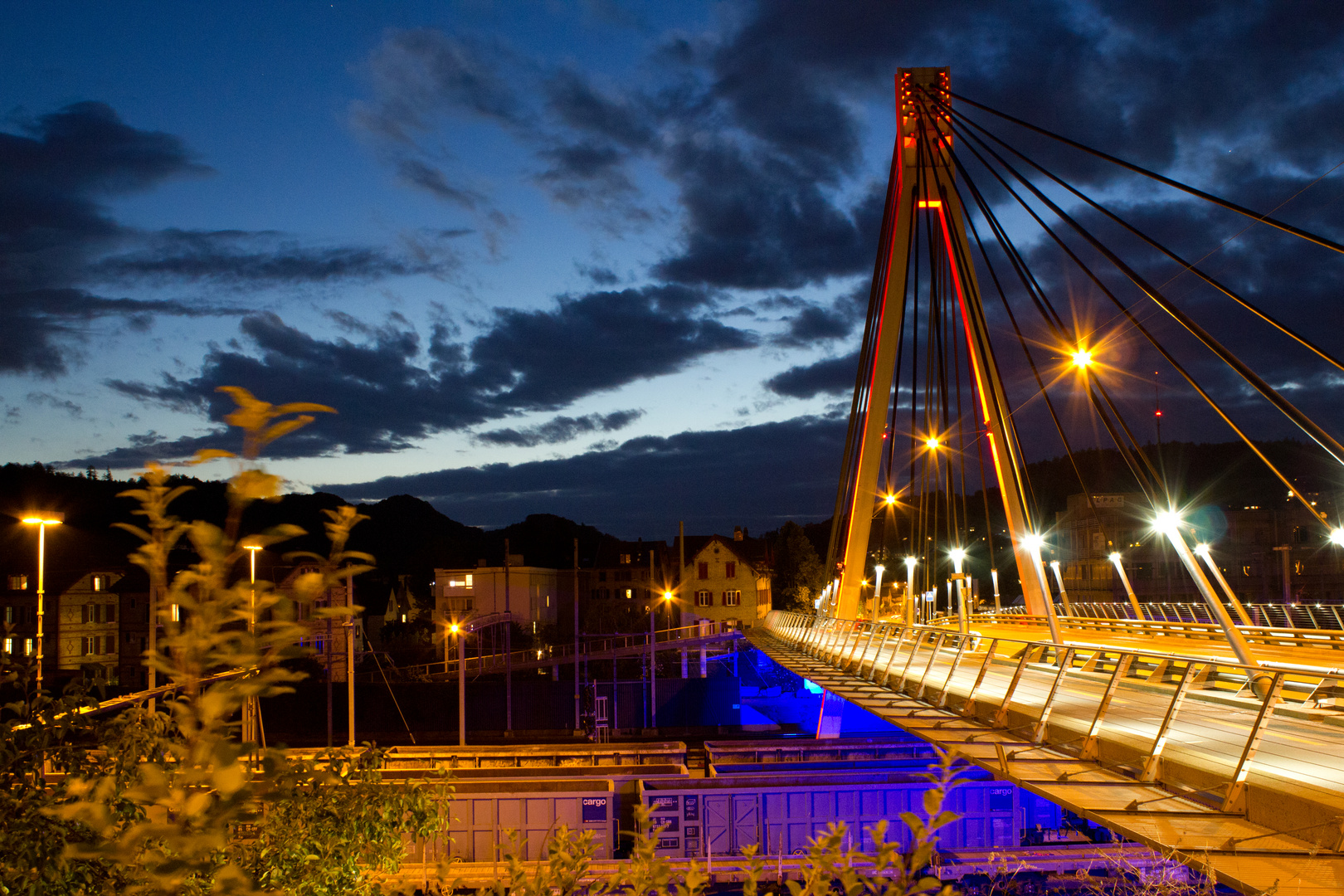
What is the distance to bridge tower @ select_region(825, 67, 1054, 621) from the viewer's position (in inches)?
957

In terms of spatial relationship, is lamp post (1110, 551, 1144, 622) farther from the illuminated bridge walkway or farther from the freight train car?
the freight train car

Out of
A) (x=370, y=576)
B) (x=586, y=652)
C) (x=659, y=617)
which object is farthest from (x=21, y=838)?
(x=370, y=576)

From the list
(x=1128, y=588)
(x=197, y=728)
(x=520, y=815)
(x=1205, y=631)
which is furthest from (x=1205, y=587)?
(x=197, y=728)

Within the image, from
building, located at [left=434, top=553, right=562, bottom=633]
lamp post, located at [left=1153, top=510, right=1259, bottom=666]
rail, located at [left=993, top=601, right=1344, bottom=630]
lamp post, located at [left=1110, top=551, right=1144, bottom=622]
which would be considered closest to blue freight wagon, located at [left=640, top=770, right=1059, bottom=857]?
lamp post, located at [left=1153, top=510, right=1259, bottom=666]

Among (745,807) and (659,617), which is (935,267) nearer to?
(745,807)

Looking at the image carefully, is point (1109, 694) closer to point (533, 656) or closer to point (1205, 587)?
point (1205, 587)

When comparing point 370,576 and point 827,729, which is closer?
point 827,729

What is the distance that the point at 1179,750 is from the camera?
8867 mm

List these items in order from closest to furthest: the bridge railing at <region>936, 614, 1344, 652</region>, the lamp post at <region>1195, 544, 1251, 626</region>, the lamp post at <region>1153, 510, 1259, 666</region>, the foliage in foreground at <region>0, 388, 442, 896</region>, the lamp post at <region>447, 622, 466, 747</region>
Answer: the foliage in foreground at <region>0, 388, 442, 896</region>, the lamp post at <region>1153, 510, 1259, 666</region>, the bridge railing at <region>936, 614, 1344, 652</region>, the lamp post at <region>1195, 544, 1251, 626</region>, the lamp post at <region>447, 622, 466, 747</region>

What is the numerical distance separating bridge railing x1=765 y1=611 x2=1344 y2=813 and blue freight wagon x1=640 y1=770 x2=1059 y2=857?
2.14 meters

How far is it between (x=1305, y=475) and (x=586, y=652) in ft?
277

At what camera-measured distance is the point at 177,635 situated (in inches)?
86.7

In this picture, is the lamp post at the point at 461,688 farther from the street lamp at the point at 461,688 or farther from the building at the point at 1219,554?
the building at the point at 1219,554

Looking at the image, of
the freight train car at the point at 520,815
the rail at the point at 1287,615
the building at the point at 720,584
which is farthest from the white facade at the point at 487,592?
the freight train car at the point at 520,815
